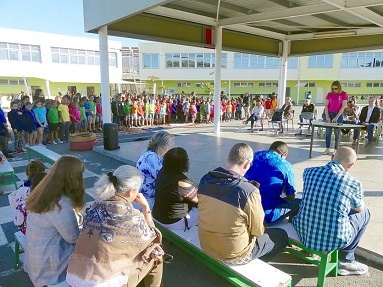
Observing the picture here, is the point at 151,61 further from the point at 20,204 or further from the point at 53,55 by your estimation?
the point at 20,204

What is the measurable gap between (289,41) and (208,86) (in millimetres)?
23751

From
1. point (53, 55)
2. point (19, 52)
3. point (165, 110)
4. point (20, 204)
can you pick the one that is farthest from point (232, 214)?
point (53, 55)

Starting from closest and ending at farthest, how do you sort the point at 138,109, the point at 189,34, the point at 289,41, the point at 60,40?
the point at 189,34 < the point at 289,41 < the point at 138,109 < the point at 60,40

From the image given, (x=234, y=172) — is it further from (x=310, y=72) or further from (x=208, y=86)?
(x=310, y=72)

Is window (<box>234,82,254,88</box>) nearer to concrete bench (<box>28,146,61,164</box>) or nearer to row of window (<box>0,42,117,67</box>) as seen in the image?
row of window (<box>0,42,117,67</box>)

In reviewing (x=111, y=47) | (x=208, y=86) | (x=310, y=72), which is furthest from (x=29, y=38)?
(x=310, y=72)

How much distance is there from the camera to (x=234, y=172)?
7.65 ft

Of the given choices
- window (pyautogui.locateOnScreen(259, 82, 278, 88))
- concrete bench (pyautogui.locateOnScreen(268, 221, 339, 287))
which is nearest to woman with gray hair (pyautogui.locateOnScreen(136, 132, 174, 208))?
concrete bench (pyautogui.locateOnScreen(268, 221, 339, 287))

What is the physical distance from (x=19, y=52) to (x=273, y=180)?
108ft

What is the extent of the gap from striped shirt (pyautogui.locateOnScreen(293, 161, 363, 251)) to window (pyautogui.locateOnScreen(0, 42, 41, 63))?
108 feet

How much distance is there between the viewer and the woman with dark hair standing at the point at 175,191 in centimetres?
284

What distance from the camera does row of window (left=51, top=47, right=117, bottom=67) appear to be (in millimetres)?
31547

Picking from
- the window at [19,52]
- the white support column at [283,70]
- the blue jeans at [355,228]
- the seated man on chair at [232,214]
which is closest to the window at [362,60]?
the white support column at [283,70]

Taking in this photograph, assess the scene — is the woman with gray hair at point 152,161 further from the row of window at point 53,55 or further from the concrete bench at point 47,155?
the row of window at point 53,55
